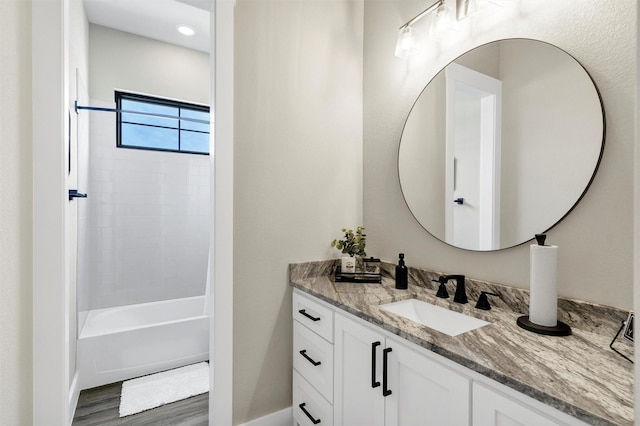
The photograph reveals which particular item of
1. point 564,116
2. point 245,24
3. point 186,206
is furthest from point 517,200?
point 186,206

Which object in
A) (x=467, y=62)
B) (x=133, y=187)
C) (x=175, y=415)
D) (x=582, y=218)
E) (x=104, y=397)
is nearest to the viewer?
(x=582, y=218)

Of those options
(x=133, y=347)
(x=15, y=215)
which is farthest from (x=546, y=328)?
(x=133, y=347)

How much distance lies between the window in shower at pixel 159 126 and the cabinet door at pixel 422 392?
2.66m

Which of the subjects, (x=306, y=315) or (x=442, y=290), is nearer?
(x=442, y=290)

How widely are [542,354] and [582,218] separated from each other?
1.69 feet

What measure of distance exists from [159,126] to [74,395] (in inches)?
94.7

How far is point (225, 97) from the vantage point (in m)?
1.55

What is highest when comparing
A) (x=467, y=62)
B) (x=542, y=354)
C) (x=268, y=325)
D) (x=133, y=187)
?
(x=467, y=62)

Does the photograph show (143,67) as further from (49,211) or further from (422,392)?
(422,392)

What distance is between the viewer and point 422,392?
95 centimetres

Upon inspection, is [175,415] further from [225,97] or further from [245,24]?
[245,24]

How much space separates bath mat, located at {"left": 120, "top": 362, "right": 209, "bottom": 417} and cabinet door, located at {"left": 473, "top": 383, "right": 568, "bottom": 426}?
6.11ft

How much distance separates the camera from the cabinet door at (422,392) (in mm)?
843

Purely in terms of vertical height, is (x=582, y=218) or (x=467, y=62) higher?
(x=467, y=62)
